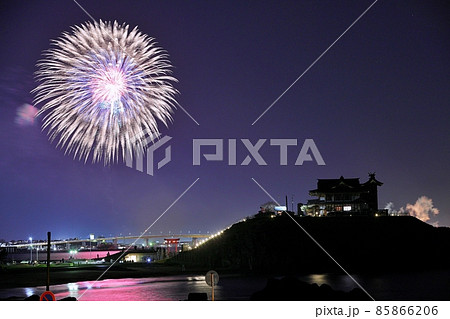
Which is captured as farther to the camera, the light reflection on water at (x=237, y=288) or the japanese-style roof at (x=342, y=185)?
the japanese-style roof at (x=342, y=185)

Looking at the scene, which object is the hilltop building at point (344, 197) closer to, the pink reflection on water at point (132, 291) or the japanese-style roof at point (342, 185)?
the japanese-style roof at point (342, 185)

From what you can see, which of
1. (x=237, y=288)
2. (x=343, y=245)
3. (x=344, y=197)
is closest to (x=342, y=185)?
(x=344, y=197)

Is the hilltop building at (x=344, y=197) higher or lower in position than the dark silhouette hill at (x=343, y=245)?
higher

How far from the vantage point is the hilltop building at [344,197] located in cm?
10919

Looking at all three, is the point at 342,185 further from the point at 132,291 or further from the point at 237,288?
the point at 132,291

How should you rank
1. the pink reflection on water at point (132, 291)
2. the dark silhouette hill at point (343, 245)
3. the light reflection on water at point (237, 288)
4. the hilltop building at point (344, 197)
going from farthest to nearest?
1. the hilltop building at point (344, 197)
2. the dark silhouette hill at point (343, 245)
3. the light reflection on water at point (237, 288)
4. the pink reflection on water at point (132, 291)

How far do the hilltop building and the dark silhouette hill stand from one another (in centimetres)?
1731

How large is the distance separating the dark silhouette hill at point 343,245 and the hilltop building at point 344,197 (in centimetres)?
1731

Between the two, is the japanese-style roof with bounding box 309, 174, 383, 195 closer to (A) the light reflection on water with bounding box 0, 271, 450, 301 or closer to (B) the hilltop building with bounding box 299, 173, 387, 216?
(B) the hilltop building with bounding box 299, 173, 387, 216

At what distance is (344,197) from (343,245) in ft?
85.2

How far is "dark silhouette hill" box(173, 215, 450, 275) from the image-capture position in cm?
8450

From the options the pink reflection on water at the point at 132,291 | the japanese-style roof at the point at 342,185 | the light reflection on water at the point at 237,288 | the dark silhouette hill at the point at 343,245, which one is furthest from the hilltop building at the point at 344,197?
the pink reflection on water at the point at 132,291
